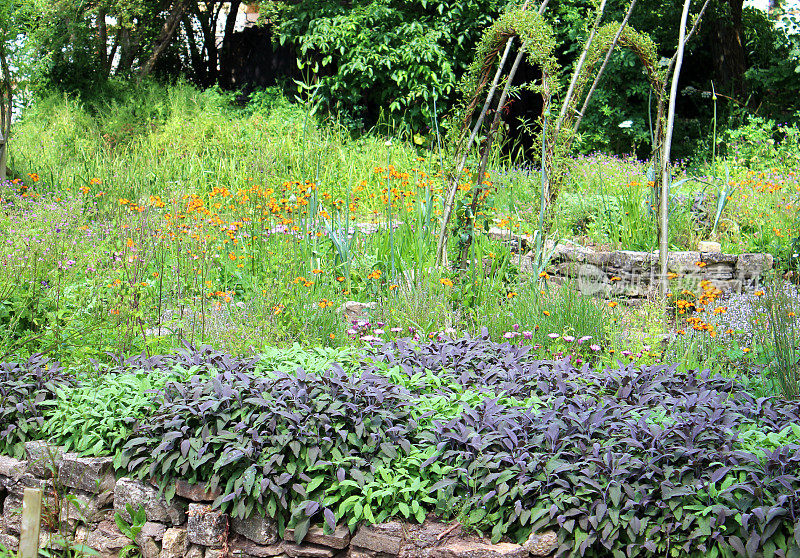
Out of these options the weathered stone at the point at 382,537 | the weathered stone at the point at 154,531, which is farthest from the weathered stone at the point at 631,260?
the weathered stone at the point at 154,531

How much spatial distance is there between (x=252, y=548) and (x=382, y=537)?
53cm

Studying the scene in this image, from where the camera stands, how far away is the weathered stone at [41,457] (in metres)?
2.95

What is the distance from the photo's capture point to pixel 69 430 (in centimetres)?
292

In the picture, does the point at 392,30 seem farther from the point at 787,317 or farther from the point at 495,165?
the point at 787,317

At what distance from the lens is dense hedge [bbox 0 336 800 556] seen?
2311mm

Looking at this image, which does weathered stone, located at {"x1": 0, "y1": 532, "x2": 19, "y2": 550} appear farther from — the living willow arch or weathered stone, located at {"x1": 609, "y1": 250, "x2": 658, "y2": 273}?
weathered stone, located at {"x1": 609, "y1": 250, "x2": 658, "y2": 273}

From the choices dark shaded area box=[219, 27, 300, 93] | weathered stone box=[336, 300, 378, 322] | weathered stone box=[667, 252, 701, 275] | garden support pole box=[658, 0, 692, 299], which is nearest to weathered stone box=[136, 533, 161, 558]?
weathered stone box=[336, 300, 378, 322]

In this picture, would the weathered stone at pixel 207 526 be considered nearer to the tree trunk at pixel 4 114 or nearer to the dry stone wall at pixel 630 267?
the dry stone wall at pixel 630 267

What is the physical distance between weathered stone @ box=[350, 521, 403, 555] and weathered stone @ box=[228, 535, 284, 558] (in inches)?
13.3

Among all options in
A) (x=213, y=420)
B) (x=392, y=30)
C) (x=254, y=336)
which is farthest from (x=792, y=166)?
(x=213, y=420)

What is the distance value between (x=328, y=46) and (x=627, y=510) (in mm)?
9602

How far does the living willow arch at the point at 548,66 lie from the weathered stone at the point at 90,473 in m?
3.31

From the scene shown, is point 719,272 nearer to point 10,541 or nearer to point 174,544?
point 174,544

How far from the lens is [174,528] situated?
109 inches
